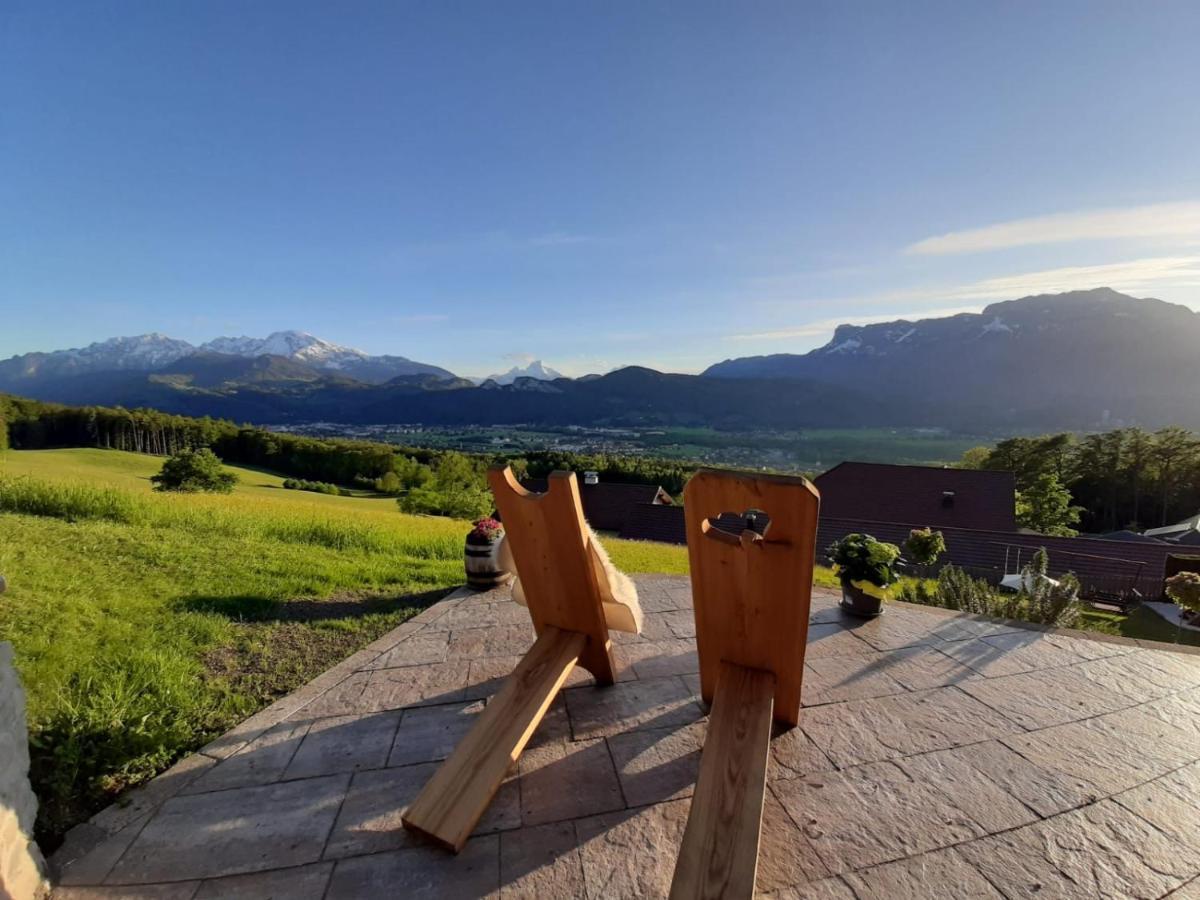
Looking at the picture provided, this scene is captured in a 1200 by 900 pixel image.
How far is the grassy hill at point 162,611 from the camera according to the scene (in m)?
2.77

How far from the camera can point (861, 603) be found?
4828mm

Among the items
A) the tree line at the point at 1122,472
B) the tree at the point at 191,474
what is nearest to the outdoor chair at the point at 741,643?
the tree at the point at 191,474

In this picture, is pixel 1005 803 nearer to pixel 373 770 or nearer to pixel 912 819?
pixel 912 819

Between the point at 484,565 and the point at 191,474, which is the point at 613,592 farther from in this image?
the point at 191,474

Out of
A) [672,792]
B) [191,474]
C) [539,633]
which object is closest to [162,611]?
[539,633]

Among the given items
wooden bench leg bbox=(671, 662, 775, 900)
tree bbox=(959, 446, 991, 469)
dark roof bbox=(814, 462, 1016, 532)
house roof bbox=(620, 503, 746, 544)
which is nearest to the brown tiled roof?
dark roof bbox=(814, 462, 1016, 532)

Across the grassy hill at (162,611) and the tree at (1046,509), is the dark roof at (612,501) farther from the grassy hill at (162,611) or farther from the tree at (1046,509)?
the grassy hill at (162,611)

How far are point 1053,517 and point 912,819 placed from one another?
93.8 feet

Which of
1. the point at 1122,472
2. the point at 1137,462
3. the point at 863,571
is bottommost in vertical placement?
the point at 1122,472

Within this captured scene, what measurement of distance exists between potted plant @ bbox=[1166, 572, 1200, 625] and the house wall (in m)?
8.72

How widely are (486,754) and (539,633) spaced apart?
0.89 meters

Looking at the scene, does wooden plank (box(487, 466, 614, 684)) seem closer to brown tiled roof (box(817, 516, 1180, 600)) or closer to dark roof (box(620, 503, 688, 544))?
brown tiled roof (box(817, 516, 1180, 600))

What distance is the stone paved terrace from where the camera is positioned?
211 cm

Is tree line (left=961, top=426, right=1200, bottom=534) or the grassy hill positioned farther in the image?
tree line (left=961, top=426, right=1200, bottom=534)
